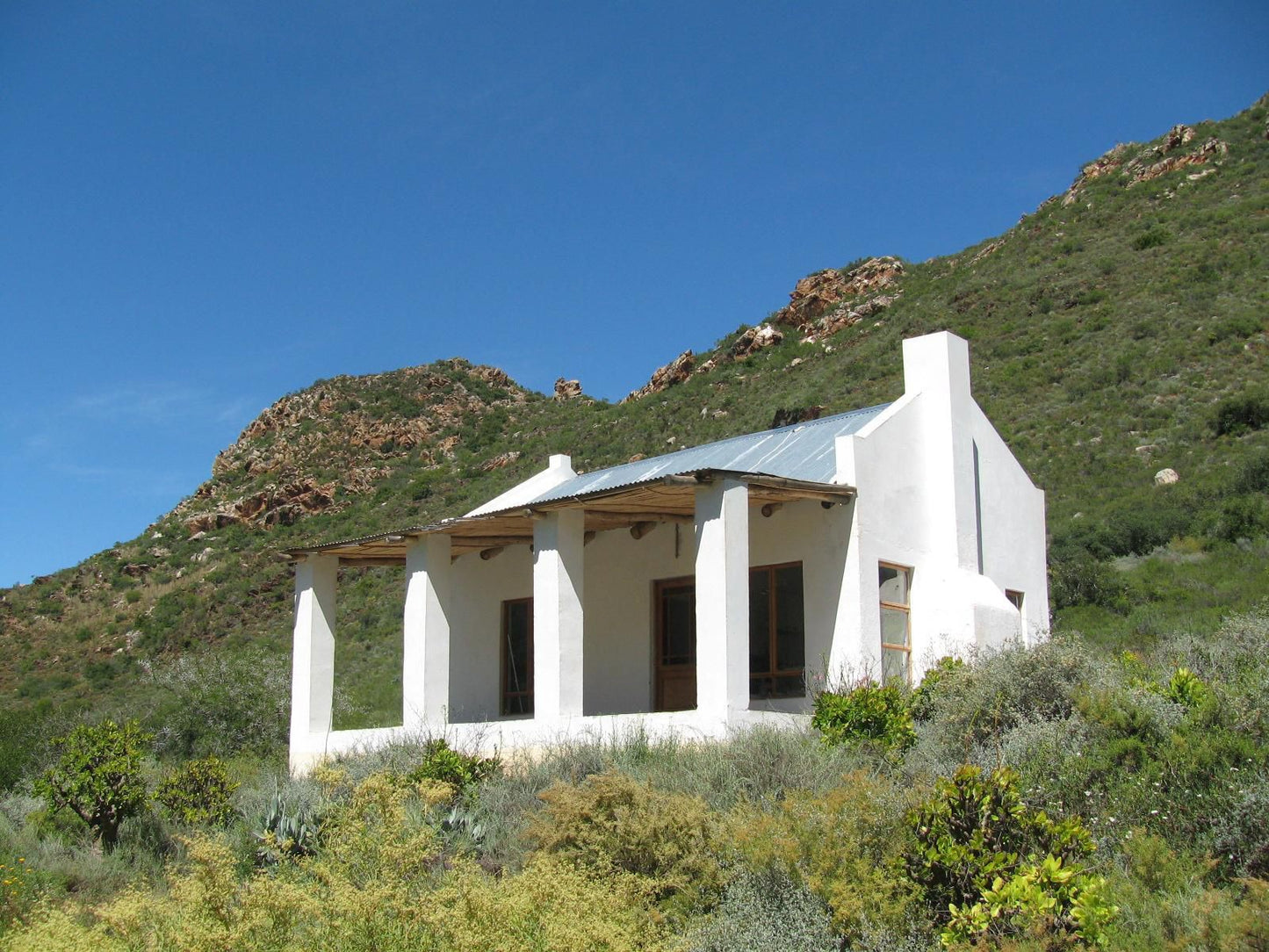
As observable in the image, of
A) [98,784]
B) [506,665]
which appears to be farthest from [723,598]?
[506,665]

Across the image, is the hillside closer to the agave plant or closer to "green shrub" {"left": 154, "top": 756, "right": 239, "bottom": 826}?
"green shrub" {"left": 154, "top": 756, "right": 239, "bottom": 826}

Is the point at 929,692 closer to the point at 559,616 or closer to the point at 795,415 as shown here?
the point at 559,616

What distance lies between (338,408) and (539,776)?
43.5 metres

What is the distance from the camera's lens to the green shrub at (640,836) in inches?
314

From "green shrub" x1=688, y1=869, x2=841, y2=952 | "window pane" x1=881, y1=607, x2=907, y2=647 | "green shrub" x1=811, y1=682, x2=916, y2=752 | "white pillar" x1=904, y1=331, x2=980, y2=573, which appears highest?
"white pillar" x1=904, y1=331, x2=980, y2=573

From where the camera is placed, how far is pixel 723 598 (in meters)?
12.1

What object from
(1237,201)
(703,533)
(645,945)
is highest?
(1237,201)

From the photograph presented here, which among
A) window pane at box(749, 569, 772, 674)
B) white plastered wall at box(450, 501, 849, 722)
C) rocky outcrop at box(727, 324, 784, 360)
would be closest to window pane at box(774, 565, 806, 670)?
window pane at box(749, 569, 772, 674)

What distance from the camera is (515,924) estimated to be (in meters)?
6.23

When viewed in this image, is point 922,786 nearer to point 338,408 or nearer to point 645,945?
point 645,945

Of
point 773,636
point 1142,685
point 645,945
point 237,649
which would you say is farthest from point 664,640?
point 237,649

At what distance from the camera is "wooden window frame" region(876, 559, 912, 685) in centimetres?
1427

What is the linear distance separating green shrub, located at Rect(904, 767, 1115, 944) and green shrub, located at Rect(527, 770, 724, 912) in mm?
1425

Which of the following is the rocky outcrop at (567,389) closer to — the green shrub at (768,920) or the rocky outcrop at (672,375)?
the rocky outcrop at (672,375)
